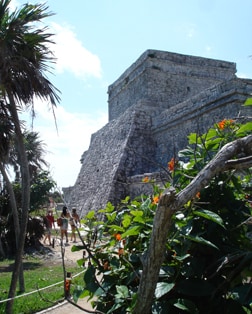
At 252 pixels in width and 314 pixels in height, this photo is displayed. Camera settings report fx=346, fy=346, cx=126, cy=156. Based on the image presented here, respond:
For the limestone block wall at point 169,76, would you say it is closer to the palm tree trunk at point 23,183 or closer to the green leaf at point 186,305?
the palm tree trunk at point 23,183

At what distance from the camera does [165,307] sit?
149 centimetres

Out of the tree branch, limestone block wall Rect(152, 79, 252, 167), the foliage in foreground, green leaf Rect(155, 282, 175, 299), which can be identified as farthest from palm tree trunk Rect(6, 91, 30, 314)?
limestone block wall Rect(152, 79, 252, 167)

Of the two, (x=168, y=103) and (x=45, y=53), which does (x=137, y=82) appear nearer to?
(x=168, y=103)

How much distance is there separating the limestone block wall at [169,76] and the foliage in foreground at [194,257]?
13.9 m

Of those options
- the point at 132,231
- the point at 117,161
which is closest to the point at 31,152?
the point at 117,161

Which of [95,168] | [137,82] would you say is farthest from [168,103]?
[95,168]

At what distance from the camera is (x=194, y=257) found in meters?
1.68

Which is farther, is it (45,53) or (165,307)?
(45,53)

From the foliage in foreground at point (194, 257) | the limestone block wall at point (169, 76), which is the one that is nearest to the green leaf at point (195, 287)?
the foliage in foreground at point (194, 257)

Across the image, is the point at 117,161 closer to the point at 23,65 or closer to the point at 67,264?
the point at 67,264

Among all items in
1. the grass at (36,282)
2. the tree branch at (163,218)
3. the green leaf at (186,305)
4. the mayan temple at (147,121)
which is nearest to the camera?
the tree branch at (163,218)

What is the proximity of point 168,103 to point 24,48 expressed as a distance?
11.7 m

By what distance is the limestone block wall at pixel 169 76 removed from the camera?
1588cm

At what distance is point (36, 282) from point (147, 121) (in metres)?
9.90
